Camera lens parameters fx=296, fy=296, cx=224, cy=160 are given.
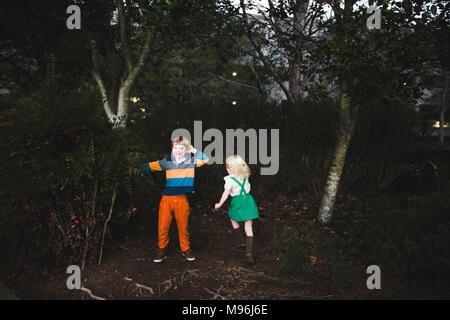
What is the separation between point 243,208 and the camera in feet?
12.9

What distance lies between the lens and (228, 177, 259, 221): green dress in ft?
12.9

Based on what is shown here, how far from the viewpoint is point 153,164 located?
3.81m

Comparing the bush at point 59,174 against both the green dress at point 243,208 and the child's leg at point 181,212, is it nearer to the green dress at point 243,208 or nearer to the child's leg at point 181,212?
the child's leg at point 181,212

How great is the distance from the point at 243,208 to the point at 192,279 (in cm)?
109

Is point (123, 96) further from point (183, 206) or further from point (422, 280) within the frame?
point (422, 280)

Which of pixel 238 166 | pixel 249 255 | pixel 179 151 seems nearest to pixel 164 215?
pixel 179 151

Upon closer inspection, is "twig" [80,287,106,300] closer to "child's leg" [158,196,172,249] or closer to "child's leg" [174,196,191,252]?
"child's leg" [158,196,172,249]

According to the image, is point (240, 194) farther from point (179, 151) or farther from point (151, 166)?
point (151, 166)

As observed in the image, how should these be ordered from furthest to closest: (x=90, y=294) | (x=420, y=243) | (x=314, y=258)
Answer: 1. (x=314, y=258)
2. (x=420, y=243)
3. (x=90, y=294)

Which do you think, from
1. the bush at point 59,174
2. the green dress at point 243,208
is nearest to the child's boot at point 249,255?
the green dress at point 243,208

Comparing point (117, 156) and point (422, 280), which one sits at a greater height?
point (117, 156)

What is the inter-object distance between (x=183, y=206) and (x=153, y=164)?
2.18 feet
